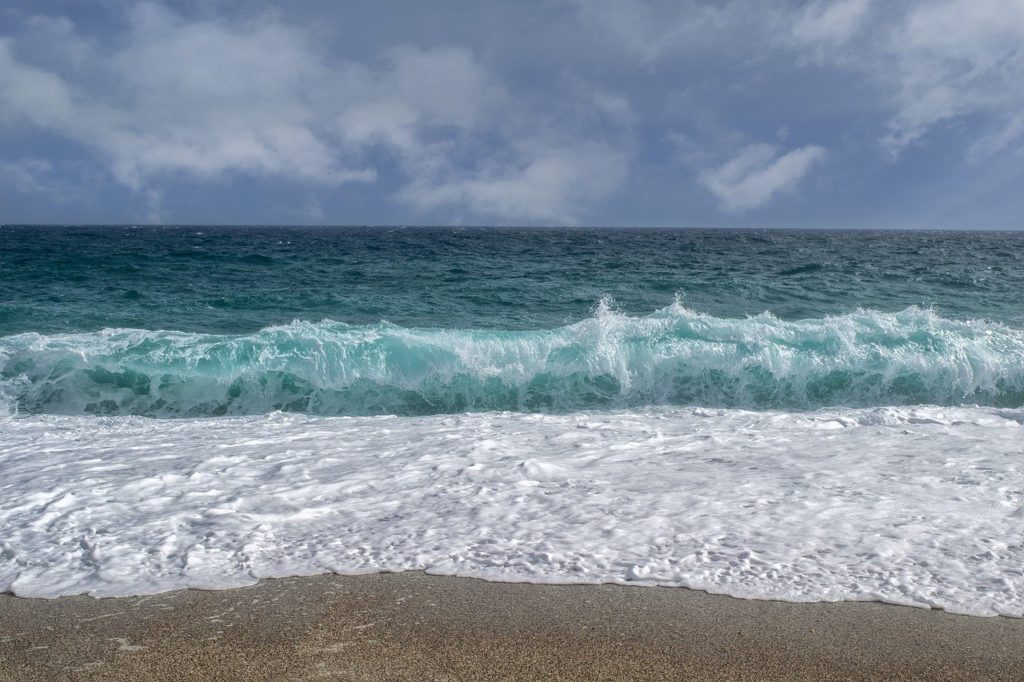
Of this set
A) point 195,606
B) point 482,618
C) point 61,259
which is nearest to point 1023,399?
point 482,618

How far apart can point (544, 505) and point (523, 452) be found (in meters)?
1.36

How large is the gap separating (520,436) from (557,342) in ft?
12.6

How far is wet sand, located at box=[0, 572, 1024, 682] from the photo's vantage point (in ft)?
10.0

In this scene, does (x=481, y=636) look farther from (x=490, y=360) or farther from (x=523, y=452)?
(x=490, y=360)

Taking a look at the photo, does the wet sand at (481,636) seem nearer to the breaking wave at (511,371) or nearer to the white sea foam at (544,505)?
the white sea foam at (544,505)

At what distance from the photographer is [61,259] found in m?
25.0

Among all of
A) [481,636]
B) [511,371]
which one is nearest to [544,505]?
[481,636]

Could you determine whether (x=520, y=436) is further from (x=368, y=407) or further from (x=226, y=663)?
(x=226, y=663)

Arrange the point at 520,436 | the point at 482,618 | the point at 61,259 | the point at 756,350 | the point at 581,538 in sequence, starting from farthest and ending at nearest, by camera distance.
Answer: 1. the point at 61,259
2. the point at 756,350
3. the point at 520,436
4. the point at 581,538
5. the point at 482,618

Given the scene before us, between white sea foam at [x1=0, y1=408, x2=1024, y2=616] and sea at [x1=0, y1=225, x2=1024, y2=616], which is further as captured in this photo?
sea at [x1=0, y1=225, x2=1024, y2=616]

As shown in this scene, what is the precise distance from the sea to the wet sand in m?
0.19

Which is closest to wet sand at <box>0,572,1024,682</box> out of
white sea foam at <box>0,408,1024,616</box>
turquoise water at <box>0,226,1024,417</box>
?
white sea foam at <box>0,408,1024,616</box>

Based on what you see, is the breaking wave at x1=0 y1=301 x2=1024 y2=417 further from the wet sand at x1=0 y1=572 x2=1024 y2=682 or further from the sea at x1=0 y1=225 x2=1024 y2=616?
the wet sand at x1=0 y1=572 x2=1024 y2=682

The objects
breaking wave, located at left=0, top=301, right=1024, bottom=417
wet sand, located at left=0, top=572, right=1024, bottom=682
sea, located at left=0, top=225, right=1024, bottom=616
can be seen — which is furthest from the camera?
breaking wave, located at left=0, top=301, right=1024, bottom=417
